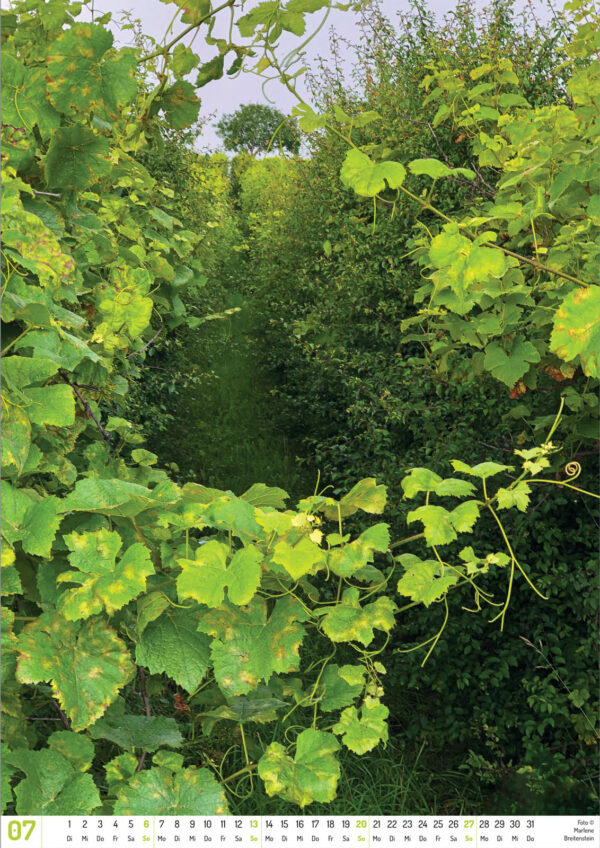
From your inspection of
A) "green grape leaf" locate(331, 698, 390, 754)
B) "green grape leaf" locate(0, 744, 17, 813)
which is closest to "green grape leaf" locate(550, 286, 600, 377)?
"green grape leaf" locate(331, 698, 390, 754)

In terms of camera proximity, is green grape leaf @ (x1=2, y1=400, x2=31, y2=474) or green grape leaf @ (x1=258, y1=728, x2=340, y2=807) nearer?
green grape leaf @ (x1=2, y1=400, x2=31, y2=474)

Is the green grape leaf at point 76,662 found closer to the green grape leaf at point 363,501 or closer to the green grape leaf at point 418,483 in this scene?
the green grape leaf at point 363,501

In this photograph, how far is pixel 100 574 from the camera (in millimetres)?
1122

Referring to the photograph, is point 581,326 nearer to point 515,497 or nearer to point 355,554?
point 515,497

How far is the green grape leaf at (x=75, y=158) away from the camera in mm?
1310

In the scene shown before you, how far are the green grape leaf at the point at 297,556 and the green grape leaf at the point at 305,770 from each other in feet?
1.09

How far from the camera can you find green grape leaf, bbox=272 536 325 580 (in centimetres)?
111

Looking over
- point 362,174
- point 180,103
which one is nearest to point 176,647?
point 362,174

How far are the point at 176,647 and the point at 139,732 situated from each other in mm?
365

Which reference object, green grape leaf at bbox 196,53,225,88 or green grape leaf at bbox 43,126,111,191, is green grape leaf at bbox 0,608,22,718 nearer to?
green grape leaf at bbox 43,126,111,191

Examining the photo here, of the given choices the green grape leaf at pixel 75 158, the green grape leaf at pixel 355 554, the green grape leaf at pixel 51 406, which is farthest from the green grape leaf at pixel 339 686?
the green grape leaf at pixel 75 158

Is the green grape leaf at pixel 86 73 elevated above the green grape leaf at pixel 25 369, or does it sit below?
above

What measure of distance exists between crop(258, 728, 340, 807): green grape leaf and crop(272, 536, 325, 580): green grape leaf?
0.33 m
